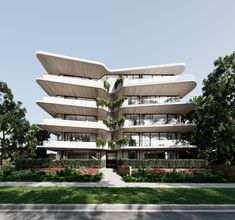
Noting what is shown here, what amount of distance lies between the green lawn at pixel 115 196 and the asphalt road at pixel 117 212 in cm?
60

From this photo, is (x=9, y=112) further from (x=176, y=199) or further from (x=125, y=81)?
(x=176, y=199)

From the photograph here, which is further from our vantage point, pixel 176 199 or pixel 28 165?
pixel 28 165

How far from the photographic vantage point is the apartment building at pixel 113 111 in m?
30.6

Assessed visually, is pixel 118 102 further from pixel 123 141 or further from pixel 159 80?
pixel 159 80

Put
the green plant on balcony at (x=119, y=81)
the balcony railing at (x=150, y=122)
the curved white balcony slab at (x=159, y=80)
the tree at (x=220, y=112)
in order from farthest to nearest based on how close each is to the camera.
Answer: the green plant on balcony at (x=119, y=81) → the balcony railing at (x=150, y=122) → the curved white balcony slab at (x=159, y=80) → the tree at (x=220, y=112)

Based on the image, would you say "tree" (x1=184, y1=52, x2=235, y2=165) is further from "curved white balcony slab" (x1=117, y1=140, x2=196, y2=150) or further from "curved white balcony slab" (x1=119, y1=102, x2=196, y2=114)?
"curved white balcony slab" (x1=119, y1=102, x2=196, y2=114)

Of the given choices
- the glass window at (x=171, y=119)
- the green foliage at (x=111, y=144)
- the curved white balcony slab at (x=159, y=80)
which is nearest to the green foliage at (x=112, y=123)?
the green foliage at (x=111, y=144)

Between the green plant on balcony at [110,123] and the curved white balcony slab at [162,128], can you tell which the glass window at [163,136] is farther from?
the green plant on balcony at [110,123]

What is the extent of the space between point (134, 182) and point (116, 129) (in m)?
15.9

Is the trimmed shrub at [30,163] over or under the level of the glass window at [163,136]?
under

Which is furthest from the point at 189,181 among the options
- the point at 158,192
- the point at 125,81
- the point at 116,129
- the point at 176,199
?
the point at 125,81

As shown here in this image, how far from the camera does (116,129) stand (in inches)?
1289

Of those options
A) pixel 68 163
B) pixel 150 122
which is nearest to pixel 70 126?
pixel 68 163

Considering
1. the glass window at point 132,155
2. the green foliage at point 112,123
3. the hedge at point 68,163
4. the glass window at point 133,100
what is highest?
the glass window at point 133,100
